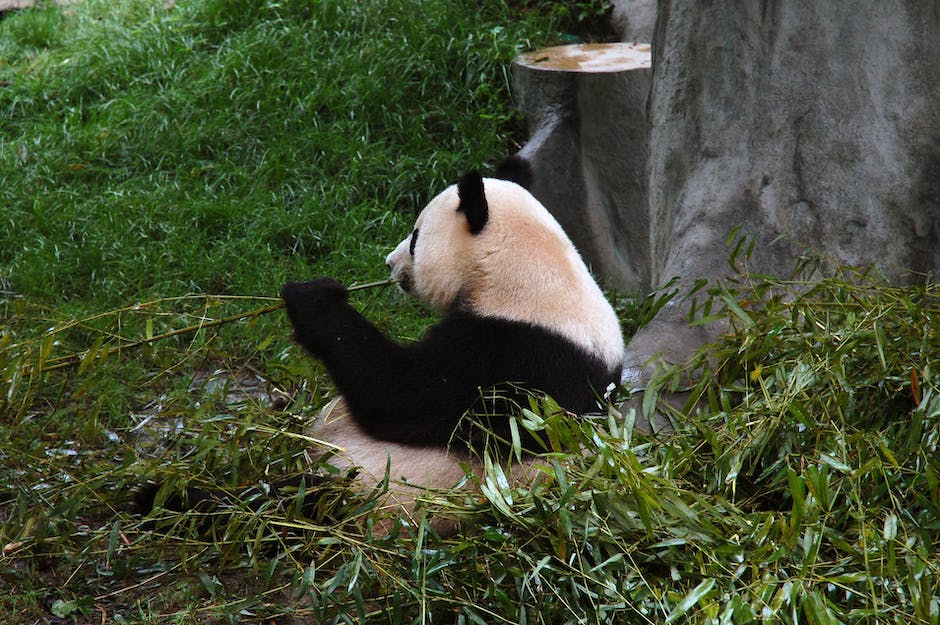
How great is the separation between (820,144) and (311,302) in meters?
2.17

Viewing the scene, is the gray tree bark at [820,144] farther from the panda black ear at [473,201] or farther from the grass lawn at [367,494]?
the panda black ear at [473,201]

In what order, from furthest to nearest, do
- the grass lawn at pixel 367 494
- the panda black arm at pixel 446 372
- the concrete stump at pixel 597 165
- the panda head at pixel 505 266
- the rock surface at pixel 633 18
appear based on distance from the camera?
the rock surface at pixel 633 18, the concrete stump at pixel 597 165, the panda head at pixel 505 266, the panda black arm at pixel 446 372, the grass lawn at pixel 367 494

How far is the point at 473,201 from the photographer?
329 centimetres

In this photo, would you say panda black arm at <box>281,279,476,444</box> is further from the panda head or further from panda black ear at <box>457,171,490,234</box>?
panda black ear at <box>457,171,490,234</box>

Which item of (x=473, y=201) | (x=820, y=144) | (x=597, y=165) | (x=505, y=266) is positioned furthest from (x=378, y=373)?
(x=597, y=165)

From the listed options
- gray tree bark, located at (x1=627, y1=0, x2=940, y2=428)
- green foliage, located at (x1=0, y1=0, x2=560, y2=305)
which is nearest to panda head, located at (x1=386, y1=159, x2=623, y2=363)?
gray tree bark, located at (x1=627, y1=0, x2=940, y2=428)

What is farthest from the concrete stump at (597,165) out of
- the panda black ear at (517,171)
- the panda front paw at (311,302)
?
the panda front paw at (311,302)

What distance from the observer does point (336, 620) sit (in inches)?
107

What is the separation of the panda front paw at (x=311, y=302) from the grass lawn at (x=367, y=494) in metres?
0.32

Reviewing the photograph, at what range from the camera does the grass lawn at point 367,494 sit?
2.51 metres

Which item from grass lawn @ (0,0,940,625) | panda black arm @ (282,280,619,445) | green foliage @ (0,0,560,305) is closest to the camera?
grass lawn @ (0,0,940,625)

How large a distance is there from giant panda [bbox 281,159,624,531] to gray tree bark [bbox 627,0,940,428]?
26.6 inches

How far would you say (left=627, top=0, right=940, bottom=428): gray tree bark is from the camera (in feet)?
12.8

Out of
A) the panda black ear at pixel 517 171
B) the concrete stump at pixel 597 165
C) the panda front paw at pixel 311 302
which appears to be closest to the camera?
the panda front paw at pixel 311 302
